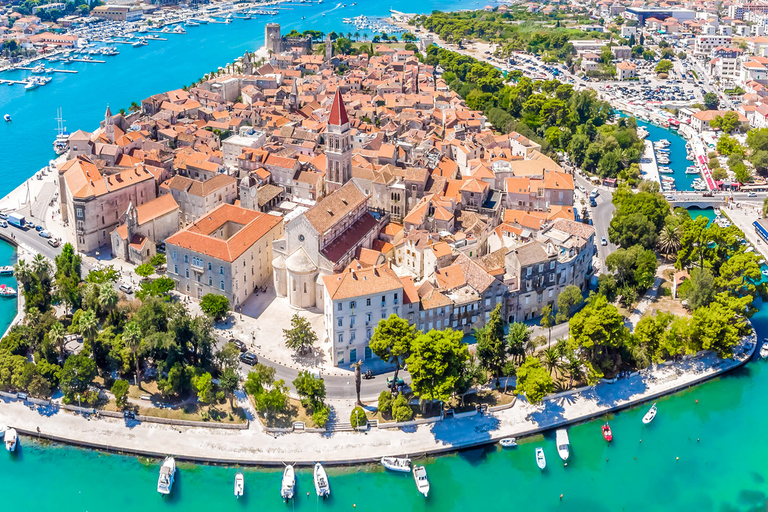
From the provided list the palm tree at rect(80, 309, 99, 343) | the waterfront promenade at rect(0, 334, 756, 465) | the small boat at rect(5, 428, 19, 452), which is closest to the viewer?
the waterfront promenade at rect(0, 334, 756, 465)

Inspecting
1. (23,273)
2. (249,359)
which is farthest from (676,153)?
(23,273)

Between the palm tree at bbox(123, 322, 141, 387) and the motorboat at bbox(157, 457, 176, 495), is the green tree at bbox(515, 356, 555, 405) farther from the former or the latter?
the palm tree at bbox(123, 322, 141, 387)

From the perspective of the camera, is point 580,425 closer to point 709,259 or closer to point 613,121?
point 709,259

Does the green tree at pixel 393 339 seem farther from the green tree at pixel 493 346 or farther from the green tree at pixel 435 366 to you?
the green tree at pixel 493 346

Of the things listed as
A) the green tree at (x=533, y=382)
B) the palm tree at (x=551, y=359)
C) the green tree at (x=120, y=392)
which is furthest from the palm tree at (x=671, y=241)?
the green tree at (x=120, y=392)

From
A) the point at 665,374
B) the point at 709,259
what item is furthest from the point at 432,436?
the point at 709,259

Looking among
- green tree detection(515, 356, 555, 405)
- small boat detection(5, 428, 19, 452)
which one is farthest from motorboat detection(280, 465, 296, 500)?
small boat detection(5, 428, 19, 452)

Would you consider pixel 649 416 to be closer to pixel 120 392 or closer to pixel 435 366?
pixel 435 366
